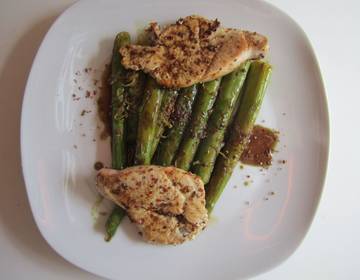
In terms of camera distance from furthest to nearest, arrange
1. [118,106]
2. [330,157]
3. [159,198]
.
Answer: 1. [330,157]
2. [118,106]
3. [159,198]

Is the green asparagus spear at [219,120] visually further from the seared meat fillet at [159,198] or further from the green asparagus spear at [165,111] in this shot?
the green asparagus spear at [165,111]

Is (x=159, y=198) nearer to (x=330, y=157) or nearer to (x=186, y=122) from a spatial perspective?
(x=186, y=122)

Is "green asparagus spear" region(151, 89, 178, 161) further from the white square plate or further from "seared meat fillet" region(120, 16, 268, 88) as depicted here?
the white square plate

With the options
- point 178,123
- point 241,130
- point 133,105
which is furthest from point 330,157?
point 133,105

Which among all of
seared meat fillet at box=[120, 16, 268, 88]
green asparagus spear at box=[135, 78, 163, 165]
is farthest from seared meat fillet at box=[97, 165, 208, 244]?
seared meat fillet at box=[120, 16, 268, 88]

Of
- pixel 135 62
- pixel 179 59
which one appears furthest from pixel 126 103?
pixel 179 59

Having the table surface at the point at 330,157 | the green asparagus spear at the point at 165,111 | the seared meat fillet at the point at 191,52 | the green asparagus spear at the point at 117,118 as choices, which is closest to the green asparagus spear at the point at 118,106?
the green asparagus spear at the point at 117,118

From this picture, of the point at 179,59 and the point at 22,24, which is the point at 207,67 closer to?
the point at 179,59

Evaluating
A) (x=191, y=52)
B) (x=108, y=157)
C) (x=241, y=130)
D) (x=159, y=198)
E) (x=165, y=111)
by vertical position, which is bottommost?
(x=159, y=198)
